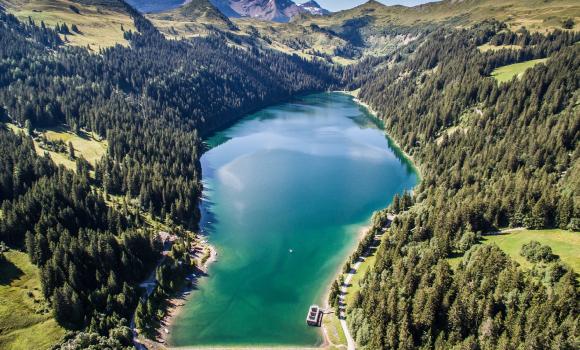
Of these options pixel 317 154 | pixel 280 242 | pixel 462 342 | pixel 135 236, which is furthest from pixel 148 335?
pixel 317 154

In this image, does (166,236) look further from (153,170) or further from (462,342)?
(462,342)

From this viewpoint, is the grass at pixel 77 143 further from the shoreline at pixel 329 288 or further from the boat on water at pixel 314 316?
the boat on water at pixel 314 316

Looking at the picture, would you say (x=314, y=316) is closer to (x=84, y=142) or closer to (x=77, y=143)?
(x=77, y=143)

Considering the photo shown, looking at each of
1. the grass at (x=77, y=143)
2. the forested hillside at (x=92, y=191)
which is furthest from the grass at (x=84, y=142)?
the forested hillside at (x=92, y=191)

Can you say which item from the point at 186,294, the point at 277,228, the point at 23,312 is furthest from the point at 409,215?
the point at 23,312

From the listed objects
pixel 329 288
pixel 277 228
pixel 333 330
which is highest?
pixel 277 228

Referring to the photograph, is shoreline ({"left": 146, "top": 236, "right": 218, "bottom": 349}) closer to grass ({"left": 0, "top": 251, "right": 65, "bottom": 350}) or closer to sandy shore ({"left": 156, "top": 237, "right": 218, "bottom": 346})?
sandy shore ({"left": 156, "top": 237, "right": 218, "bottom": 346})
